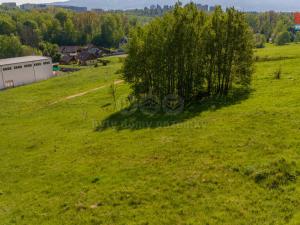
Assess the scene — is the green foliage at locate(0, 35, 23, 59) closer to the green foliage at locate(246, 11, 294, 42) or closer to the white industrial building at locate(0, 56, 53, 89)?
the white industrial building at locate(0, 56, 53, 89)

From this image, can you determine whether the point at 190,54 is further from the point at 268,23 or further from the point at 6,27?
the point at 268,23

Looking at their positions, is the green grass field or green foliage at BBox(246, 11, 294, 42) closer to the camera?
the green grass field

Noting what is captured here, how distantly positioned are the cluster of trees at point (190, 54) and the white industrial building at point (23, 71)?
152 feet

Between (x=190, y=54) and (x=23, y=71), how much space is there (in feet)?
180

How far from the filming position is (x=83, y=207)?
13.4 metres

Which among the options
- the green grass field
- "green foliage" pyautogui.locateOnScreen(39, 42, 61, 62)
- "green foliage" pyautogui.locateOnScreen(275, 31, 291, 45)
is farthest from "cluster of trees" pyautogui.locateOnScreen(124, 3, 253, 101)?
"green foliage" pyautogui.locateOnScreen(275, 31, 291, 45)

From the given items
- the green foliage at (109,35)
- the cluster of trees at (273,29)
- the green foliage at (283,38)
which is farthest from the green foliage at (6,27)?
the green foliage at (283,38)

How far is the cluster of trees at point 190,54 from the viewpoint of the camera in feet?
90.5

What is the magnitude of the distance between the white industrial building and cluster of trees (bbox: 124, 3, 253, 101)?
46457 mm

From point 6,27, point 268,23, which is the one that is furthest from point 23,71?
point 268,23

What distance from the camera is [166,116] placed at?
26.7 meters

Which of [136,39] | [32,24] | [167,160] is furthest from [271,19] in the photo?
[167,160]

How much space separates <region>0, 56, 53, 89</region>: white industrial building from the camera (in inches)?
2640

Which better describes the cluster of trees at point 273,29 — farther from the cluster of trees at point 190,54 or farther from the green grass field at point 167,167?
the green grass field at point 167,167
